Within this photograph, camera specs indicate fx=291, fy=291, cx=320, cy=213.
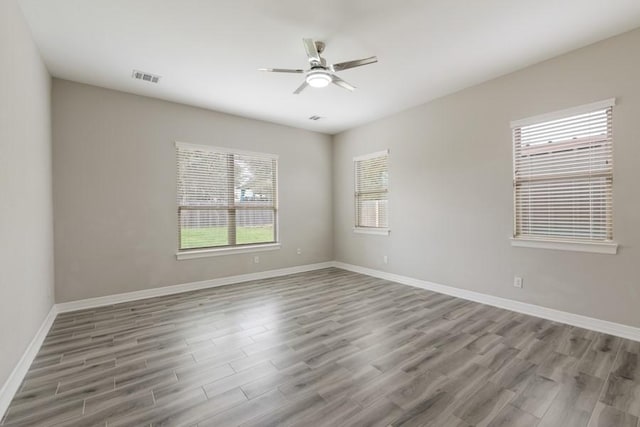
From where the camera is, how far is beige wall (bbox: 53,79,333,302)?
3852 mm

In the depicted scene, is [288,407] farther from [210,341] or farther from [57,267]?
[57,267]

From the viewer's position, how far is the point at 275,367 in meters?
2.42

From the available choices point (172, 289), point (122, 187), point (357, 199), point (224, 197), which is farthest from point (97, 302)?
point (357, 199)

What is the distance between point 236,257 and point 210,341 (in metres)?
2.48

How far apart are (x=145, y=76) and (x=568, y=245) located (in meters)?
5.53

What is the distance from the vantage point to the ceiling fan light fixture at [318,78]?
9.87 ft

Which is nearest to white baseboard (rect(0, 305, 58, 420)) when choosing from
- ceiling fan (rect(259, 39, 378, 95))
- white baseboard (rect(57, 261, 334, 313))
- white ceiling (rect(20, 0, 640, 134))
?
white baseboard (rect(57, 261, 334, 313))

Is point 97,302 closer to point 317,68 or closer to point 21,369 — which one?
point 21,369

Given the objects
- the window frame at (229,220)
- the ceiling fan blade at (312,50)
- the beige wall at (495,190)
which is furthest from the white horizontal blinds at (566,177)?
the window frame at (229,220)

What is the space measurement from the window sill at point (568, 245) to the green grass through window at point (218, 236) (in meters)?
4.11

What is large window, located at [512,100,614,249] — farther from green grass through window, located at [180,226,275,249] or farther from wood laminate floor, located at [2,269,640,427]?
green grass through window, located at [180,226,275,249]

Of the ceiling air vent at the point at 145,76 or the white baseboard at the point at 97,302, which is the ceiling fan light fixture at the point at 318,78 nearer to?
the ceiling air vent at the point at 145,76

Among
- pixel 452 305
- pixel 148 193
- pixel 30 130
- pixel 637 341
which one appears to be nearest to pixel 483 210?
pixel 452 305

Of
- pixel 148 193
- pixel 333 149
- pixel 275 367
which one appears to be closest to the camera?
pixel 275 367
